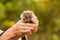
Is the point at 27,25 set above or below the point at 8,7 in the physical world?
below

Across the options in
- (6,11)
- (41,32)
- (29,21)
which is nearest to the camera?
(29,21)

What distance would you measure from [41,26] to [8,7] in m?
0.65

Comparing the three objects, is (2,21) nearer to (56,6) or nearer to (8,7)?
(8,7)

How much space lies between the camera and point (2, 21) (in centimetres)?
418

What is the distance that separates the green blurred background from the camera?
3938 mm

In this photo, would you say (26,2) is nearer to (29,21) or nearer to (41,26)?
(41,26)

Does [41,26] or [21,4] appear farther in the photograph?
[41,26]

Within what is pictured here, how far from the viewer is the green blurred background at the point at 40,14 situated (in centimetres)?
394

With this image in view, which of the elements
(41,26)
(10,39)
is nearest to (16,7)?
(41,26)

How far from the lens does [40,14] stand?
14.1 feet

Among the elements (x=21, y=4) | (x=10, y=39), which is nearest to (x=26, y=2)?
(x=21, y=4)

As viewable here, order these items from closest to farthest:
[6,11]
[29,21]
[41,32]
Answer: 1. [29,21]
2. [6,11]
3. [41,32]

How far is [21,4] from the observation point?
4082 millimetres

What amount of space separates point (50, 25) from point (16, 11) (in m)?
0.70
